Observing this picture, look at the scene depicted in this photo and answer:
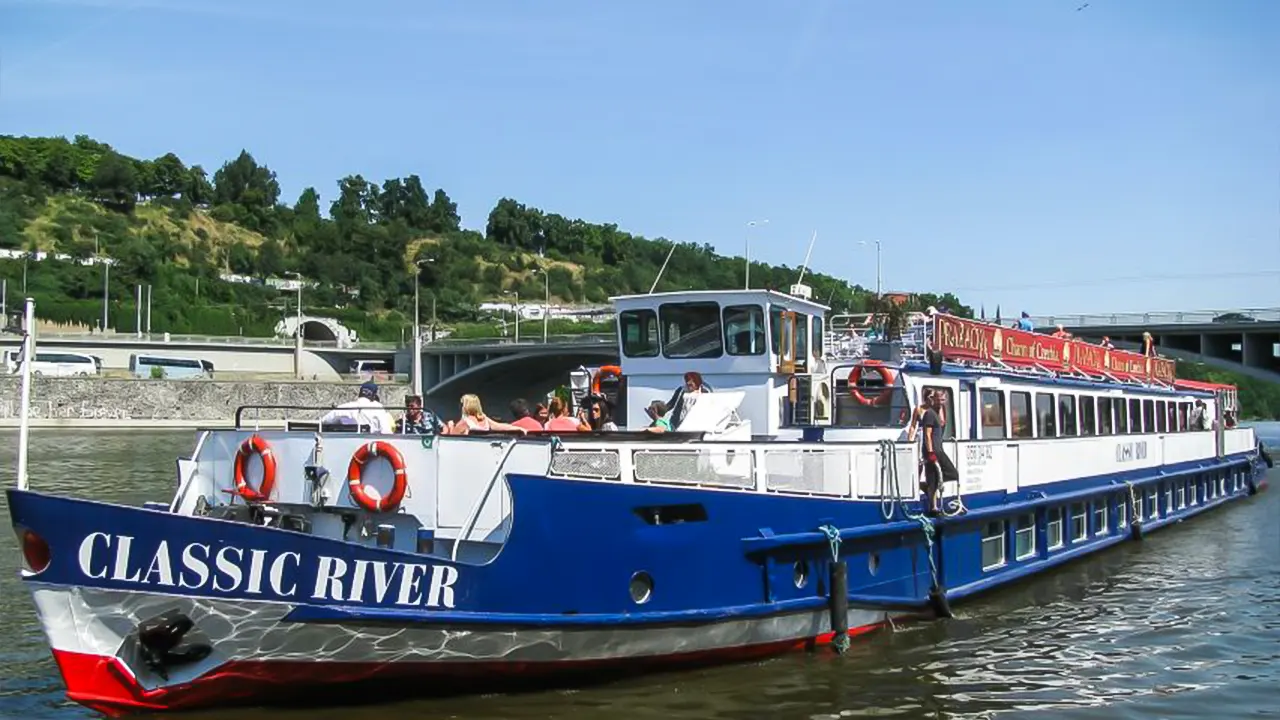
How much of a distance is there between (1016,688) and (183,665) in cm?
779

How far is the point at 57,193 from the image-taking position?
142 meters

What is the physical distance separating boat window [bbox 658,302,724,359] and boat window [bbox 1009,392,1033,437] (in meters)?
5.21

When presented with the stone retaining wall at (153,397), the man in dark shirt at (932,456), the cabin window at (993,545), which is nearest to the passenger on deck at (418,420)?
the man in dark shirt at (932,456)

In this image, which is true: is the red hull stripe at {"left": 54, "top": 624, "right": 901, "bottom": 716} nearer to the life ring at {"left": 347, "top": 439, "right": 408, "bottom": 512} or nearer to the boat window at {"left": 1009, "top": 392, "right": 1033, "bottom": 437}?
the life ring at {"left": 347, "top": 439, "right": 408, "bottom": 512}

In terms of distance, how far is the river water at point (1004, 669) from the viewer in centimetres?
1102

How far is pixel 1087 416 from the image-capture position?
68.2 ft

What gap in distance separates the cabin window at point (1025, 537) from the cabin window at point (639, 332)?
5825mm

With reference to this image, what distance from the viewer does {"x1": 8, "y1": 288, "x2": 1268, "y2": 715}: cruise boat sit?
9641 mm

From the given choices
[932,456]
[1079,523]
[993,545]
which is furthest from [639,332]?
[1079,523]

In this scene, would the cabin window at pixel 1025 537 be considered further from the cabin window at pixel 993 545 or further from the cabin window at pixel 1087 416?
the cabin window at pixel 1087 416

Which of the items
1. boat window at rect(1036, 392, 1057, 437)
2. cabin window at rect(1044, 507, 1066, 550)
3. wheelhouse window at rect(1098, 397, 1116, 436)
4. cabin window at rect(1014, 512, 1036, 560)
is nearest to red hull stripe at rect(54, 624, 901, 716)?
cabin window at rect(1014, 512, 1036, 560)

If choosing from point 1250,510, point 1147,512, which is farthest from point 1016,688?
point 1250,510

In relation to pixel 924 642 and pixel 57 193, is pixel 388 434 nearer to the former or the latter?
pixel 924 642

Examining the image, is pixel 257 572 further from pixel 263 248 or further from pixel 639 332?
pixel 263 248
